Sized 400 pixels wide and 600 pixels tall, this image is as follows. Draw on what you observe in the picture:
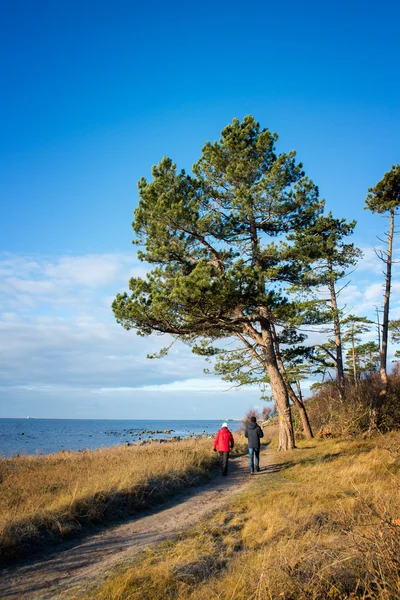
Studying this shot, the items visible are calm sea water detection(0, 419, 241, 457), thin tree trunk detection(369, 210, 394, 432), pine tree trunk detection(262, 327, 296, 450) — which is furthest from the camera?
calm sea water detection(0, 419, 241, 457)

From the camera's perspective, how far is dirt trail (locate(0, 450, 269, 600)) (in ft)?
16.1

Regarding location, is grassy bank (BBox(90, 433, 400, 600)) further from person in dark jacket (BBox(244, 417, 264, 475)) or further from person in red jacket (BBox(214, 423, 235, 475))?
person in red jacket (BBox(214, 423, 235, 475))

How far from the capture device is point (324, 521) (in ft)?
20.4

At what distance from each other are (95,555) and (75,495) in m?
2.48

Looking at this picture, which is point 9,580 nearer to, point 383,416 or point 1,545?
point 1,545

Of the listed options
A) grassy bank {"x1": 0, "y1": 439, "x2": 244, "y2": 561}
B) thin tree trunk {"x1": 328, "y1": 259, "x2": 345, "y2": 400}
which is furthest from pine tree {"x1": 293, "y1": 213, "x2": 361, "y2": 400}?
grassy bank {"x1": 0, "y1": 439, "x2": 244, "y2": 561}

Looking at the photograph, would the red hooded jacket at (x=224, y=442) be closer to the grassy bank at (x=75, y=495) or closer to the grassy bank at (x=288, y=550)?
the grassy bank at (x=75, y=495)

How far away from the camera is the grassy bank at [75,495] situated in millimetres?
6677

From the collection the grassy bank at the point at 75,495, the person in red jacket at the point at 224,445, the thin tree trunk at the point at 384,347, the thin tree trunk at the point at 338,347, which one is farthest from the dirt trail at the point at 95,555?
the thin tree trunk at the point at 338,347

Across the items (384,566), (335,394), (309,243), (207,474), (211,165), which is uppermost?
(211,165)

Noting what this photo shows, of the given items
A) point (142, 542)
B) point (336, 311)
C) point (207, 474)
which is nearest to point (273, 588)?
point (142, 542)

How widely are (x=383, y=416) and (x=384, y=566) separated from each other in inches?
610

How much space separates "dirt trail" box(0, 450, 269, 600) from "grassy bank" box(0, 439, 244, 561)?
423mm

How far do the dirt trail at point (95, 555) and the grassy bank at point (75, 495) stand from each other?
42 centimetres
